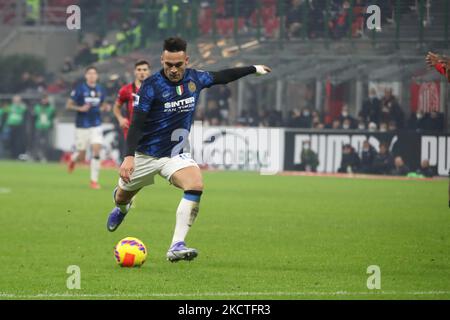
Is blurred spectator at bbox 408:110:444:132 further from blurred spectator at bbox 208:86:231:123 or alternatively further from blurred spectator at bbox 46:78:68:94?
blurred spectator at bbox 46:78:68:94

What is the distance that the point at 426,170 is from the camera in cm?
2880

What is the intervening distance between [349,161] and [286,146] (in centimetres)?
187

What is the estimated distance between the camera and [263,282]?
1003cm

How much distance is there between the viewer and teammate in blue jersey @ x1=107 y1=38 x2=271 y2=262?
1120 centimetres

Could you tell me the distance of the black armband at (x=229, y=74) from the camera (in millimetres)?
11945

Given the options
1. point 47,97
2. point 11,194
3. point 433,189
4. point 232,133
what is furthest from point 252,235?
point 47,97

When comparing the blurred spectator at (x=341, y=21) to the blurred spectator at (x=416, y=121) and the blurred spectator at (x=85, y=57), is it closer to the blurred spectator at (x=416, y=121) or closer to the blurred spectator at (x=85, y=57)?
the blurred spectator at (x=416, y=121)

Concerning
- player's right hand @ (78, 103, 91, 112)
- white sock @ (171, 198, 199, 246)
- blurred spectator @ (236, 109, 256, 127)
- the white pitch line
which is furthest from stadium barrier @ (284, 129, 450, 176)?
the white pitch line

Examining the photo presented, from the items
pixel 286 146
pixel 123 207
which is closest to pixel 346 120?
pixel 286 146

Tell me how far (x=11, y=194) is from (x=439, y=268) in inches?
481

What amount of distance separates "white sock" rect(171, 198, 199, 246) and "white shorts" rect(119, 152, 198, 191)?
1.57 feet
